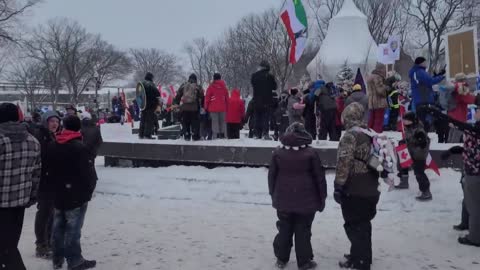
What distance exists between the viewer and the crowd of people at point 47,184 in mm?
4898

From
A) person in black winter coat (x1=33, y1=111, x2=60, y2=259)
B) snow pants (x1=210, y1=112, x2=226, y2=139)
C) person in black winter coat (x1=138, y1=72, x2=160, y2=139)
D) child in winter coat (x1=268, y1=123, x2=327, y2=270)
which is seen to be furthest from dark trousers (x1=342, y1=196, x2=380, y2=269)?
person in black winter coat (x1=138, y1=72, x2=160, y2=139)

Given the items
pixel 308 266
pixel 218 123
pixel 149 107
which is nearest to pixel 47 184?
pixel 308 266

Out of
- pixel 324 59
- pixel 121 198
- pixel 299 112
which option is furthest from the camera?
pixel 324 59

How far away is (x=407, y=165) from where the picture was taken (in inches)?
340

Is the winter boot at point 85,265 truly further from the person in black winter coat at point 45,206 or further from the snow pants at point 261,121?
the snow pants at point 261,121

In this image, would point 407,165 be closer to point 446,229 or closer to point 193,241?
point 446,229

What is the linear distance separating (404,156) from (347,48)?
25192 mm

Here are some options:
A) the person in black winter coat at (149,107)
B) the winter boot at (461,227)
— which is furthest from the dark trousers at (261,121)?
the winter boot at (461,227)

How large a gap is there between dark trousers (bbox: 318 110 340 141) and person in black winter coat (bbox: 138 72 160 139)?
4.17m

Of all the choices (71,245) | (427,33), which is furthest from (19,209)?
(427,33)

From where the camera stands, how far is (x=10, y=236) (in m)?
4.90

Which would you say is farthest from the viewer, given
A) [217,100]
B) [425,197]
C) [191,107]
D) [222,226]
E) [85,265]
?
[217,100]

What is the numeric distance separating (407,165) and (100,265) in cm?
522

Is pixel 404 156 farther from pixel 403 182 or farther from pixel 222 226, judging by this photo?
pixel 222 226
